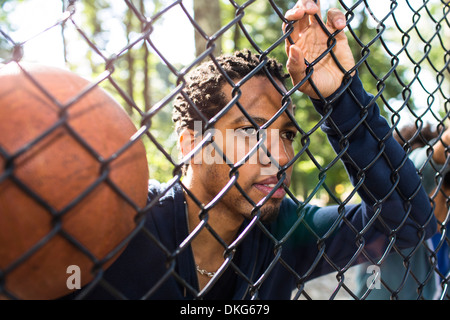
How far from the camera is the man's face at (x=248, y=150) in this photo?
1.97m

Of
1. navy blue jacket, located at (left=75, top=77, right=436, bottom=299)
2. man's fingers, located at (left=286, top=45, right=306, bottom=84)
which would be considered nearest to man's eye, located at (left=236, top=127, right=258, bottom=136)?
navy blue jacket, located at (left=75, top=77, right=436, bottom=299)

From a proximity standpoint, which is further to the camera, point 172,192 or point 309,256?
point 309,256

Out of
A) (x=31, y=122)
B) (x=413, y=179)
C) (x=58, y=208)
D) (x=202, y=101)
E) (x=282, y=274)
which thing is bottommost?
(x=58, y=208)

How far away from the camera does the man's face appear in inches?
77.7

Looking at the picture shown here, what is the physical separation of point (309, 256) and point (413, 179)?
3.09ft

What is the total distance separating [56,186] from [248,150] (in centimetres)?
126

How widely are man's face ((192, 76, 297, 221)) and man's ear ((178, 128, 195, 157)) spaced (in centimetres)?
Result: 20

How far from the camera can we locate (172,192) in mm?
2332

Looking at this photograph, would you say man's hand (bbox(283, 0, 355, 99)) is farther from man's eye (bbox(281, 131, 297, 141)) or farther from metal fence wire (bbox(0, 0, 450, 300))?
man's eye (bbox(281, 131, 297, 141))

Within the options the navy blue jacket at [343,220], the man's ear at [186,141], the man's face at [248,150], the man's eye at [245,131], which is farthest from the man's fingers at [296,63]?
the man's ear at [186,141]

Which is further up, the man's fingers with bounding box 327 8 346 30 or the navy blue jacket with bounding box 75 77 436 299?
the man's fingers with bounding box 327 8 346 30
